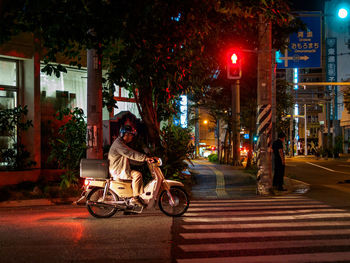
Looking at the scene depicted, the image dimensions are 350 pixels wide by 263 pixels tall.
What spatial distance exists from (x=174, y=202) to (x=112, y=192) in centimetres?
134

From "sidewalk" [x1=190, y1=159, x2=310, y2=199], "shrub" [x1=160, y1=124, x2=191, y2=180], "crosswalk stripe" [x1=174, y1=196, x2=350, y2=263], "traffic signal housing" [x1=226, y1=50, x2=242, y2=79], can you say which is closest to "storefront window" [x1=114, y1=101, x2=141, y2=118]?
"sidewalk" [x1=190, y1=159, x2=310, y2=199]

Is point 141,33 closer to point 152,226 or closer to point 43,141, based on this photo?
point 152,226

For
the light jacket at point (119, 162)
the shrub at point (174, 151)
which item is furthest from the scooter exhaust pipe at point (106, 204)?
the shrub at point (174, 151)

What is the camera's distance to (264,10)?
10.6 m

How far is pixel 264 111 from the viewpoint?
13.0 m


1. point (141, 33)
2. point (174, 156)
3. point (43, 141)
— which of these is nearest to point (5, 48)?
point (43, 141)

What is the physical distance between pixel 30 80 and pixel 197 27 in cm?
613

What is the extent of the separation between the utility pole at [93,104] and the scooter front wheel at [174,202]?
3.42 meters

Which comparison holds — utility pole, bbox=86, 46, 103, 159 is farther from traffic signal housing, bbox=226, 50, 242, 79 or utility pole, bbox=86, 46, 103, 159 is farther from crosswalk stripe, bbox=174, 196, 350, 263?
traffic signal housing, bbox=226, 50, 242, 79

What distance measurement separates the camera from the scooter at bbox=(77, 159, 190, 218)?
27.4 ft

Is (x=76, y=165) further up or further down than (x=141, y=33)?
further down

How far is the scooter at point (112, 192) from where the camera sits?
8.35 meters

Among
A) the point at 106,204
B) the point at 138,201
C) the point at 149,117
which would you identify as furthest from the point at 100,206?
the point at 149,117

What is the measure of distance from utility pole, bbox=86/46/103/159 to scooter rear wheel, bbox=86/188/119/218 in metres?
2.87
